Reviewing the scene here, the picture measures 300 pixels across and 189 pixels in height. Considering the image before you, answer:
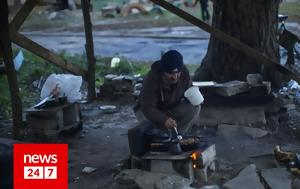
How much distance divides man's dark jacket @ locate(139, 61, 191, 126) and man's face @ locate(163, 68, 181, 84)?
0.10m

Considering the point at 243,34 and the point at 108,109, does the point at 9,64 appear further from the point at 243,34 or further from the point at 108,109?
the point at 243,34

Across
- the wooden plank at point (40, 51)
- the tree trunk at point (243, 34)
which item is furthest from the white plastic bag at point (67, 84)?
the tree trunk at point (243, 34)

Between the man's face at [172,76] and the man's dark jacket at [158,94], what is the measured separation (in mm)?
99

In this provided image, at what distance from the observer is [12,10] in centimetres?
2283

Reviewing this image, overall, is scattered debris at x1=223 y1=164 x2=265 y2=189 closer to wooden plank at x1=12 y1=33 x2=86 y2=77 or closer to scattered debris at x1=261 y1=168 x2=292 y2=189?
scattered debris at x1=261 y1=168 x2=292 y2=189

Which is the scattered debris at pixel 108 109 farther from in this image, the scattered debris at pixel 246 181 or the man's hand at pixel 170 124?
A: the scattered debris at pixel 246 181

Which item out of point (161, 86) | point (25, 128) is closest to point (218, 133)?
point (161, 86)

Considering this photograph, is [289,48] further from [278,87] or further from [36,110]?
[36,110]

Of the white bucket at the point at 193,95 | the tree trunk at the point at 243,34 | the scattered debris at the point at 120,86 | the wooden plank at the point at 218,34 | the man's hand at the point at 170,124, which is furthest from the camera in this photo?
the scattered debris at the point at 120,86

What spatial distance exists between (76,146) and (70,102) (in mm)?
740

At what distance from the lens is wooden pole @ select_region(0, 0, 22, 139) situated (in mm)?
6262

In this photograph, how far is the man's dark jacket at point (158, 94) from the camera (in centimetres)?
541

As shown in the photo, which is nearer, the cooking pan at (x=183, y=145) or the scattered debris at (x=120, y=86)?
the cooking pan at (x=183, y=145)

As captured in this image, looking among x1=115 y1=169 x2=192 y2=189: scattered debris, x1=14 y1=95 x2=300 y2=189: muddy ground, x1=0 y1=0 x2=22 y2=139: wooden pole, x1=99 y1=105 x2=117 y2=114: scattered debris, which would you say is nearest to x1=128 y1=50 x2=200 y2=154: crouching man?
x1=115 y1=169 x2=192 y2=189: scattered debris
